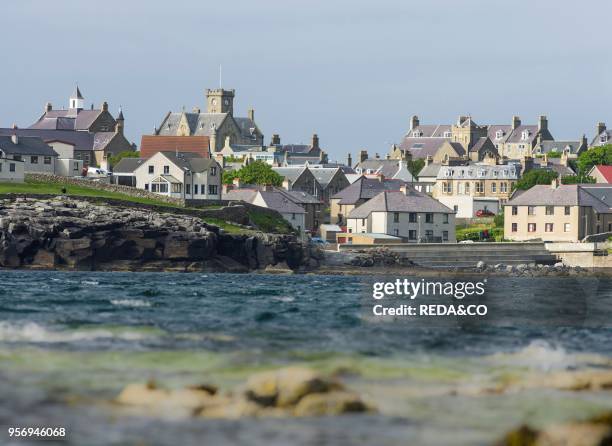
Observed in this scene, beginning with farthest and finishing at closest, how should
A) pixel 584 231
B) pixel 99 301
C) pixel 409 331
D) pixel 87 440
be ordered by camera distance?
pixel 584 231 < pixel 99 301 < pixel 409 331 < pixel 87 440

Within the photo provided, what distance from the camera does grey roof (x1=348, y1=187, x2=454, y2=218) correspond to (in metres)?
132

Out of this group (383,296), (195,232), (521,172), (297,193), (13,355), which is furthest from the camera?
(521,172)

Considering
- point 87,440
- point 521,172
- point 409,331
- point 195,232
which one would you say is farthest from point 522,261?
point 87,440

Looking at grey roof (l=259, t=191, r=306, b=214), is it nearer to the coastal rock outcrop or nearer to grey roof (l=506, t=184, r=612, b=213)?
grey roof (l=506, t=184, r=612, b=213)

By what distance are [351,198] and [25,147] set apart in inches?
1485

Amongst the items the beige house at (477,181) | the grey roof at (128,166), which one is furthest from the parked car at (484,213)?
the grey roof at (128,166)

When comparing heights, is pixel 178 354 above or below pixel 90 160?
below

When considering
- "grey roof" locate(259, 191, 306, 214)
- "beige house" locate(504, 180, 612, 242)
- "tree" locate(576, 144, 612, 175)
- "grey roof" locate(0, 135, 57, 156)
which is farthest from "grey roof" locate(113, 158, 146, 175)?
"tree" locate(576, 144, 612, 175)

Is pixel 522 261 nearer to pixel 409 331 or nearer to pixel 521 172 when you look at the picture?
pixel 521 172

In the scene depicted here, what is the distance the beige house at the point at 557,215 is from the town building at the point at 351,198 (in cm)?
1888

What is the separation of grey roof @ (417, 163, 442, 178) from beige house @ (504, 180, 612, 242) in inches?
1919

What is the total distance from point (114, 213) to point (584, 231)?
5097 cm

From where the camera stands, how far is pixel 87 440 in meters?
23.2

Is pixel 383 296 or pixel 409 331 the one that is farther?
pixel 383 296
